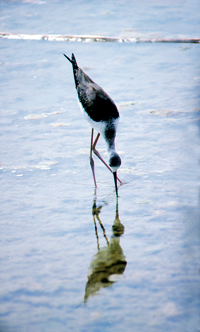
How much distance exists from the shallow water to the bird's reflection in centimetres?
1

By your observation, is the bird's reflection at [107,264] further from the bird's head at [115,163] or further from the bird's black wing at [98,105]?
the bird's black wing at [98,105]

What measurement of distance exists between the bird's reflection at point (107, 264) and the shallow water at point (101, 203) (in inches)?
0.4

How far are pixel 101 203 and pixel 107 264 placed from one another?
0.87 meters

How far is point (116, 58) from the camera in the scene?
24.6 ft

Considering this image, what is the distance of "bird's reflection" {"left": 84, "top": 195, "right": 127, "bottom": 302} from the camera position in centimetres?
302

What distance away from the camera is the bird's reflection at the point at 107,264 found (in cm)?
302

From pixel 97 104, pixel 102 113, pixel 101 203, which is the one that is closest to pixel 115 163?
pixel 101 203

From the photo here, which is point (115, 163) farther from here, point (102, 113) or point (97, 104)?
point (97, 104)

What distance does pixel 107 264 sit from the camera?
324cm

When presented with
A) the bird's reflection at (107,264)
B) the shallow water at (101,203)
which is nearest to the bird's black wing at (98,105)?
the shallow water at (101,203)

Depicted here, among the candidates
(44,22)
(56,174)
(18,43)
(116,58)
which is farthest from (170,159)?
(44,22)

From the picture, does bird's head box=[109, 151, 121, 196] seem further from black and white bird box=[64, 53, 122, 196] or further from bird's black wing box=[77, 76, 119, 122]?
bird's black wing box=[77, 76, 119, 122]

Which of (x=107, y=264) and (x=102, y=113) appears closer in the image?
(x=107, y=264)

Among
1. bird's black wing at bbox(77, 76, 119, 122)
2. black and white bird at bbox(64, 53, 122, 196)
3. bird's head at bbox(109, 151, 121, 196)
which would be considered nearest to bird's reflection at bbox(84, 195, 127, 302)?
bird's head at bbox(109, 151, 121, 196)
